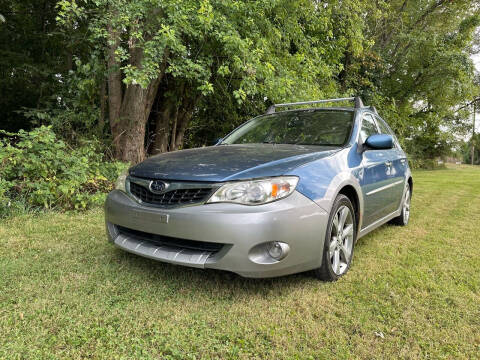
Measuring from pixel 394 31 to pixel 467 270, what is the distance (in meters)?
15.1

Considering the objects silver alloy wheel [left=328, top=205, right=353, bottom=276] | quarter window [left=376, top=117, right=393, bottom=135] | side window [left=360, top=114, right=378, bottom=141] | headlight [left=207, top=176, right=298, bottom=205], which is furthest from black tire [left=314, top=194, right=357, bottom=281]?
quarter window [left=376, top=117, right=393, bottom=135]

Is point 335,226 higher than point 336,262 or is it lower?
higher

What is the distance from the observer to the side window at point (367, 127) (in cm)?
349

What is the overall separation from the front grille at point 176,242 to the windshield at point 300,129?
1478 mm

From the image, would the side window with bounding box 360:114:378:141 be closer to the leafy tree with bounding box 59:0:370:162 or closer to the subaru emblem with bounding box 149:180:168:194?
the subaru emblem with bounding box 149:180:168:194

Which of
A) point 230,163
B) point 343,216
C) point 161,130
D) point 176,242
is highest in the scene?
point 230,163

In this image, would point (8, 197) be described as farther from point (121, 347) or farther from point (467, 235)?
point (467, 235)

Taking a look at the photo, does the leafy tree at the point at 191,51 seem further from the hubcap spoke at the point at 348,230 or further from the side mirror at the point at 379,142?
the hubcap spoke at the point at 348,230

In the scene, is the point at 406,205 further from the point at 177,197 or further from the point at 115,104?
the point at 115,104

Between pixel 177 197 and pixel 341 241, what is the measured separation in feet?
4.51

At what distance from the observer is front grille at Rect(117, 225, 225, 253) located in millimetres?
2301

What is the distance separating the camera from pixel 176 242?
242 cm

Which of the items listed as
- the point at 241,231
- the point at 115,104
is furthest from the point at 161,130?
the point at 241,231

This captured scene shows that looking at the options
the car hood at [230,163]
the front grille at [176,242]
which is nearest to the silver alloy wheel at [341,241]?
the car hood at [230,163]
